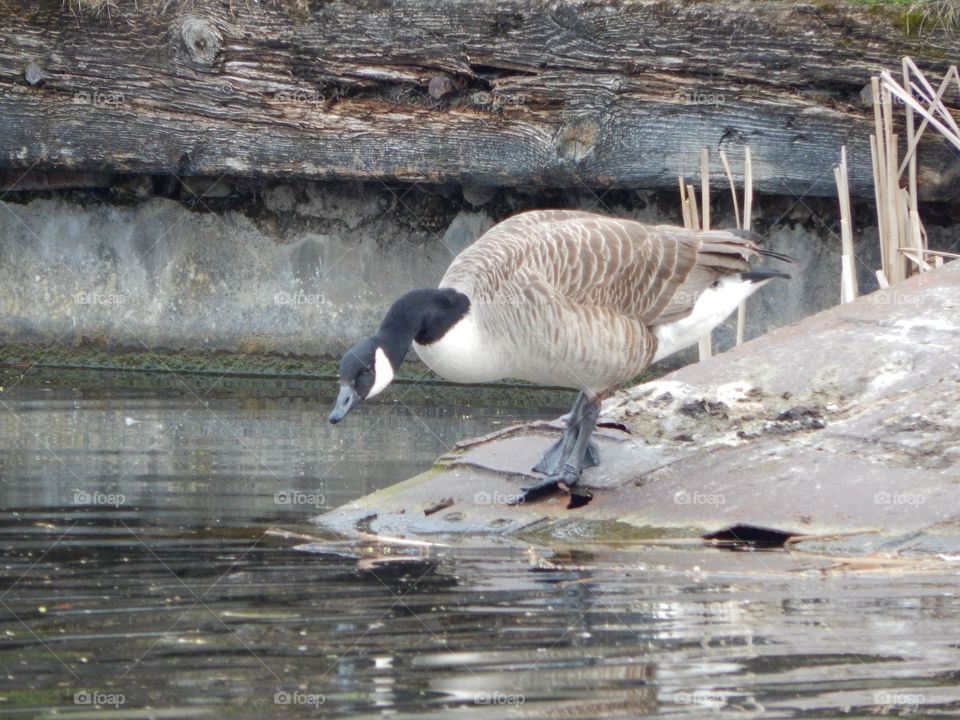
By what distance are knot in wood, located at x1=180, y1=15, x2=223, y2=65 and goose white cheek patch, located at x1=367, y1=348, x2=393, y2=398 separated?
3731 mm

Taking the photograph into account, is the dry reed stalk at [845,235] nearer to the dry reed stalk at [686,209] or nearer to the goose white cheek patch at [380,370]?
the dry reed stalk at [686,209]

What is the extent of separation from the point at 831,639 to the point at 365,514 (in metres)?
2.47

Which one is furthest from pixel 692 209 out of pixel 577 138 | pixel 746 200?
pixel 577 138

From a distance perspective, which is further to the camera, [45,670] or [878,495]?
[878,495]

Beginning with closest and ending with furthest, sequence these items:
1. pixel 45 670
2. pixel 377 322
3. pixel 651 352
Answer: pixel 45 670, pixel 651 352, pixel 377 322

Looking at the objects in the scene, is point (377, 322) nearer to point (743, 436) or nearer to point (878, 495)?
point (743, 436)

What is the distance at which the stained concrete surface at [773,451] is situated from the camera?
554cm

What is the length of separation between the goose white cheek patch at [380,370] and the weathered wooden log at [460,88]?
128 inches

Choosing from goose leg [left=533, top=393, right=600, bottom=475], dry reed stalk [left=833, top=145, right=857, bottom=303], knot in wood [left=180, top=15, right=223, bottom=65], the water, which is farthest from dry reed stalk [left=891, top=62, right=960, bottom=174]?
knot in wood [left=180, top=15, right=223, bottom=65]

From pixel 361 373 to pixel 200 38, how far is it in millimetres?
3904

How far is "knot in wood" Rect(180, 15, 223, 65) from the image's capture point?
8.85m

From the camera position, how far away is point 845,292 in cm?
809

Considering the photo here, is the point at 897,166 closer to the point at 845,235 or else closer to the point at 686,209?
the point at 845,235

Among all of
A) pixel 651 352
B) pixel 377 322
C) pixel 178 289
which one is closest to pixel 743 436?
pixel 651 352
